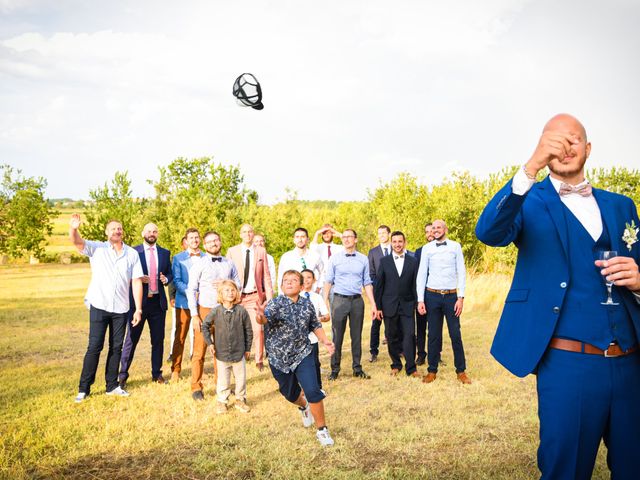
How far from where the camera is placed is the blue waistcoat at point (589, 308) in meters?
2.51

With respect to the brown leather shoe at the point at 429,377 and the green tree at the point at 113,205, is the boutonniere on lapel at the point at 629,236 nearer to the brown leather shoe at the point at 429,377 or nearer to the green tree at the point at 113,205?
the brown leather shoe at the point at 429,377

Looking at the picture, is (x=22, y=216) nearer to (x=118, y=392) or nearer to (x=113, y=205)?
(x=113, y=205)

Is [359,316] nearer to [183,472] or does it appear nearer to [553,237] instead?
[183,472]

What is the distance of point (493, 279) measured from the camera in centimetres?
1728

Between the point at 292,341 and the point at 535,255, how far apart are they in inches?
134

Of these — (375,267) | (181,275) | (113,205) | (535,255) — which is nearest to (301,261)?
(375,267)

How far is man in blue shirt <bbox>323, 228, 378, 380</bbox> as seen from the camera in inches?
327

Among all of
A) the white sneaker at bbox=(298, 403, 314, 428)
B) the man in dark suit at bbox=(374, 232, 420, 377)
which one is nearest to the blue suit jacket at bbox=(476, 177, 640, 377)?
the white sneaker at bbox=(298, 403, 314, 428)

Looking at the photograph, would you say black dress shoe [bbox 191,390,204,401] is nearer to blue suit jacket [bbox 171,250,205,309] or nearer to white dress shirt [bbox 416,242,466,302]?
blue suit jacket [bbox 171,250,205,309]

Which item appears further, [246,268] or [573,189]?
[246,268]

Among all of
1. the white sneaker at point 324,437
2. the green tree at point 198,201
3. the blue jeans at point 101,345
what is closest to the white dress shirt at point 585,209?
the white sneaker at point 324,437

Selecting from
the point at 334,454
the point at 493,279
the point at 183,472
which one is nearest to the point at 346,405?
the point at 334,454

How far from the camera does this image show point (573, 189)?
2697 millimetres

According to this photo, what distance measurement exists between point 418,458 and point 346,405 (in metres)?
1.79
